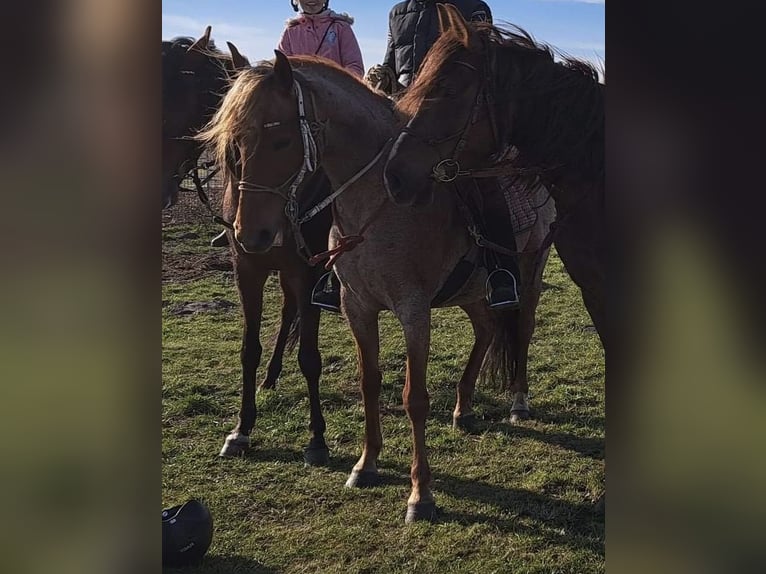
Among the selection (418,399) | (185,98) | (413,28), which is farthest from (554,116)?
(185,98)

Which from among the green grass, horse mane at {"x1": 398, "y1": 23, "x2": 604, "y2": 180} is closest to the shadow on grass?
the green grass

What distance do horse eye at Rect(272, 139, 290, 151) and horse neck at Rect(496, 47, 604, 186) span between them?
1.01 meters

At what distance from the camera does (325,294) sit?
13.4 ft

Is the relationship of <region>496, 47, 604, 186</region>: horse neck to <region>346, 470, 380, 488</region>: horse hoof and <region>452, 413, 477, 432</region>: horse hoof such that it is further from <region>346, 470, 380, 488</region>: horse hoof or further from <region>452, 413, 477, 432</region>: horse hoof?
<region>452, 413, 477, 432</region>: horse hoof

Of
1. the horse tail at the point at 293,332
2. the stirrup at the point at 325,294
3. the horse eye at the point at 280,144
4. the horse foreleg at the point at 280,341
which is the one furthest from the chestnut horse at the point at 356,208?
the horse foreleg at the point at 280,341

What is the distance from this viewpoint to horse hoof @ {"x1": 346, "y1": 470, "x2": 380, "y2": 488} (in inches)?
156

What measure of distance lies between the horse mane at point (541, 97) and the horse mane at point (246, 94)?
0.51 m

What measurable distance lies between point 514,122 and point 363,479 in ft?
7.07

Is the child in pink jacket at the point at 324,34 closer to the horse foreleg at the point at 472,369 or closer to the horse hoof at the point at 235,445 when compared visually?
the horse foreleg at the point at 472,369

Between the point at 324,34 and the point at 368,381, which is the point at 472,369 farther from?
the point at 324,34

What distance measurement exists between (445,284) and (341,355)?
261 centimetres

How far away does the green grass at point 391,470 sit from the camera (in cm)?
322
